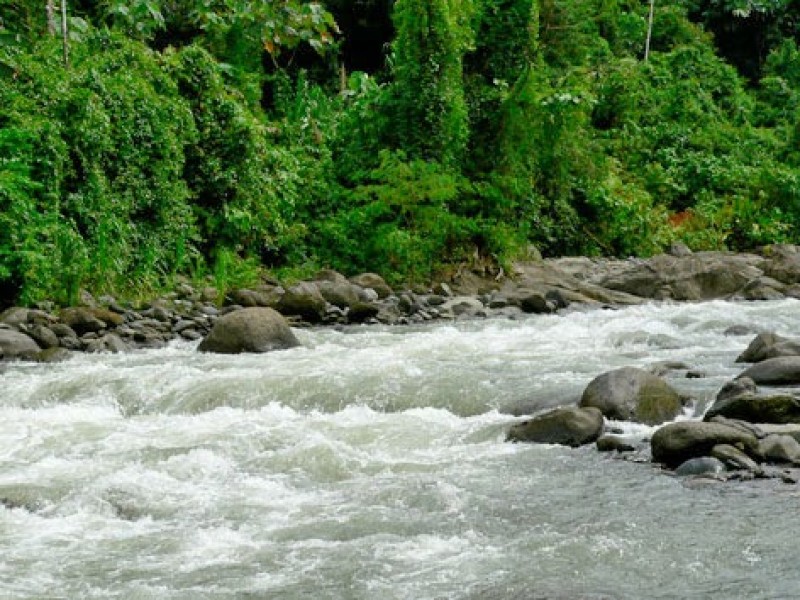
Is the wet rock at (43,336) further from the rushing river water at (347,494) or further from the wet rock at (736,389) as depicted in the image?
the wet rock at (736,389)

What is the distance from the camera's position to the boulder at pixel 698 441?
7.34m

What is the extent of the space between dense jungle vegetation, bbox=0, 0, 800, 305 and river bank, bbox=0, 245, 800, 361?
0.63 meters

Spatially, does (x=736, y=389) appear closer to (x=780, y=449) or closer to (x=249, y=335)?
(x=780, y=449)

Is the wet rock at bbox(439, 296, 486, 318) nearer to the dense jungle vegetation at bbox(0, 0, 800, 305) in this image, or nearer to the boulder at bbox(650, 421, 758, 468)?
the dense jungle vegetation at bbox(0, 0, 800, 305)

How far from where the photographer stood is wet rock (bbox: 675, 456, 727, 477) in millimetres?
7090

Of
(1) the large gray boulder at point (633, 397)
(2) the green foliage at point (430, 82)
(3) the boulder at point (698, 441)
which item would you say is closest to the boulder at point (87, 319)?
(1) the large gray boulder at point (633, 397)

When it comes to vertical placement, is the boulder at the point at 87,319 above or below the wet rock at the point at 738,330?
above

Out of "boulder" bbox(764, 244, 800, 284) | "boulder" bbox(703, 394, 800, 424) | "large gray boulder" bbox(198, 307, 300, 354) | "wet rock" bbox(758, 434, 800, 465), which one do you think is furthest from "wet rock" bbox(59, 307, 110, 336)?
"boulder" bbox(764, 244, 800, 284)

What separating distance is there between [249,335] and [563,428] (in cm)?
497

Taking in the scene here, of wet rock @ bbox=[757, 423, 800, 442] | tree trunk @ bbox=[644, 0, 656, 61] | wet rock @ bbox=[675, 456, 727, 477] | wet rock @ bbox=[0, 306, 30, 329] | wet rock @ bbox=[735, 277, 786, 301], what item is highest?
tree trunk @ bbox=[644, 0, 656, 61]

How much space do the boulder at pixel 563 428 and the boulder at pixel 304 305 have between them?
6.74m

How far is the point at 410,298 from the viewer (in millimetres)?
15922

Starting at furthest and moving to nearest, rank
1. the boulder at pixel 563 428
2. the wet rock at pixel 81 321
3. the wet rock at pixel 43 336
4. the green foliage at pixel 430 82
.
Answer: the green foliage at pixel 430 82, the wet rock at pixel 81 321, the wet rock at pixel 43 336, the boulder at pixel 563 428

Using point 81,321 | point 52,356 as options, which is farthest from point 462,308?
point 52,356
